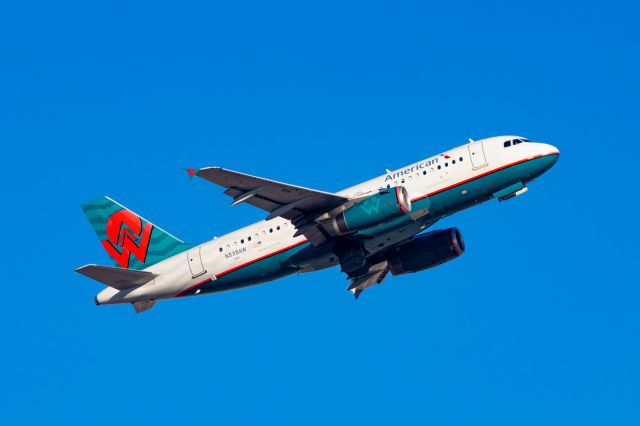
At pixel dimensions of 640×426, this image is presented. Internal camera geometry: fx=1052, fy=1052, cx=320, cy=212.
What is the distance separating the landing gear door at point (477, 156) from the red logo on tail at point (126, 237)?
19876mm

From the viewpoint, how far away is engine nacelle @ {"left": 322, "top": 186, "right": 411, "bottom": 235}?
174 feet

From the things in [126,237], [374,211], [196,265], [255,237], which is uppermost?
[126,237]

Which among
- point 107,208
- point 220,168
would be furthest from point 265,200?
point 107,208

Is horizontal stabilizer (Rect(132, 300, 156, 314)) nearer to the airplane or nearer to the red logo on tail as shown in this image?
the airplane

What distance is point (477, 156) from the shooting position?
181 ft

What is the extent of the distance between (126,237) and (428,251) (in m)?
18.0

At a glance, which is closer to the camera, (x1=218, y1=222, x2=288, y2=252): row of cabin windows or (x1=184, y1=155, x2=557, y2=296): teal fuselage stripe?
(x1=184, y1=155, x2=557, y2=296): teal fuselage stripe

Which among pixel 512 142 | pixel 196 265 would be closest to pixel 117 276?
pixel 196 265

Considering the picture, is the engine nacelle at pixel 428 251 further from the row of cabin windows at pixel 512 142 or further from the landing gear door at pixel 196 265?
the landing gear door at pixel 196 265

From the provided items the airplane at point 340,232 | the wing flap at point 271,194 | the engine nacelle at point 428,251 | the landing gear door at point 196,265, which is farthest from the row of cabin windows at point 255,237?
the engine nacelle at point 428,251

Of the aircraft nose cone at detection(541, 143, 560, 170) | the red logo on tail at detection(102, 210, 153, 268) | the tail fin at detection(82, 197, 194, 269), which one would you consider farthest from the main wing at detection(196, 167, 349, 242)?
the red logo on tail at detection(102, 210, 153, 268)

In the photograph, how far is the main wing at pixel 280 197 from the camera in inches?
1976

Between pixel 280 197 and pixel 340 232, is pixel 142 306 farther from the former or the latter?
pixel 340 232

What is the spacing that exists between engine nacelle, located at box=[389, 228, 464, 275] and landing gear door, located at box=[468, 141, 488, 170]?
617 cm
